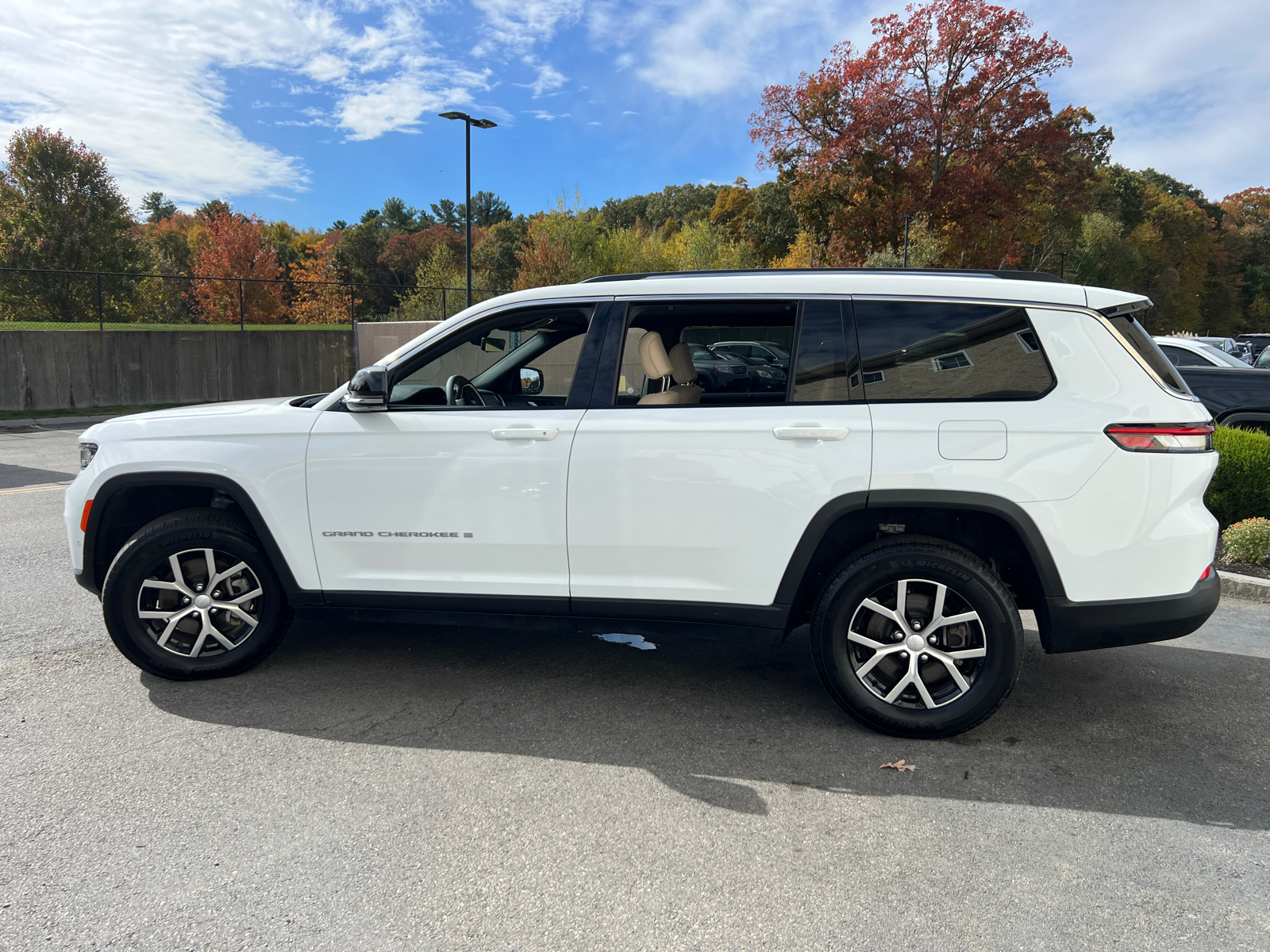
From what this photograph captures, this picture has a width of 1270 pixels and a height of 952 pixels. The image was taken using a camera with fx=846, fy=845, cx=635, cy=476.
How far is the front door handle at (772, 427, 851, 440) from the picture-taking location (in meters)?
3.43

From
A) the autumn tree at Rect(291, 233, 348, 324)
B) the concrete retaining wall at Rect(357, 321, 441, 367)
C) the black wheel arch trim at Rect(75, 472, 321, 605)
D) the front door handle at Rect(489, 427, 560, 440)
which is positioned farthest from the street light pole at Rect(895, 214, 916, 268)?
the black wheel arch trim at Rect(75, 472, 321, 605)

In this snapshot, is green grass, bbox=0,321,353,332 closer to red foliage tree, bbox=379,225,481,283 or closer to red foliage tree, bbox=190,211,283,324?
red foliage tree, bbox=190,211,283,324

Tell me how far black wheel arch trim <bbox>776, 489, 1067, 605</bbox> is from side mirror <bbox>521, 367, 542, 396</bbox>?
2004mm

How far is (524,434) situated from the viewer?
3.64 meters

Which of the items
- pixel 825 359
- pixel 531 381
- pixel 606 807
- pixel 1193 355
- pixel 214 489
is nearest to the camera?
pixel 606 807

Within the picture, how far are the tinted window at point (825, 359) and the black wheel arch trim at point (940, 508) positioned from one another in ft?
1.43

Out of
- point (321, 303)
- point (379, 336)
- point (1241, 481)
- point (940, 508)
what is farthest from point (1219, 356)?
point (321, 303)

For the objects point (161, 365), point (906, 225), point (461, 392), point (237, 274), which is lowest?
point (461, 392)

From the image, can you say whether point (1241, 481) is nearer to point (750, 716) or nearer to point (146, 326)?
point (750, 716)

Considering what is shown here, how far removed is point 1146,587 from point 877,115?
34861 mm

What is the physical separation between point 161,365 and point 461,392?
68.7ft

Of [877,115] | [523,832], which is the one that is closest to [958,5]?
[877,115]

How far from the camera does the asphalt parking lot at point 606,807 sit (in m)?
2.41

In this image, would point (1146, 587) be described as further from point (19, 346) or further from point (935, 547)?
point (19, 346)
